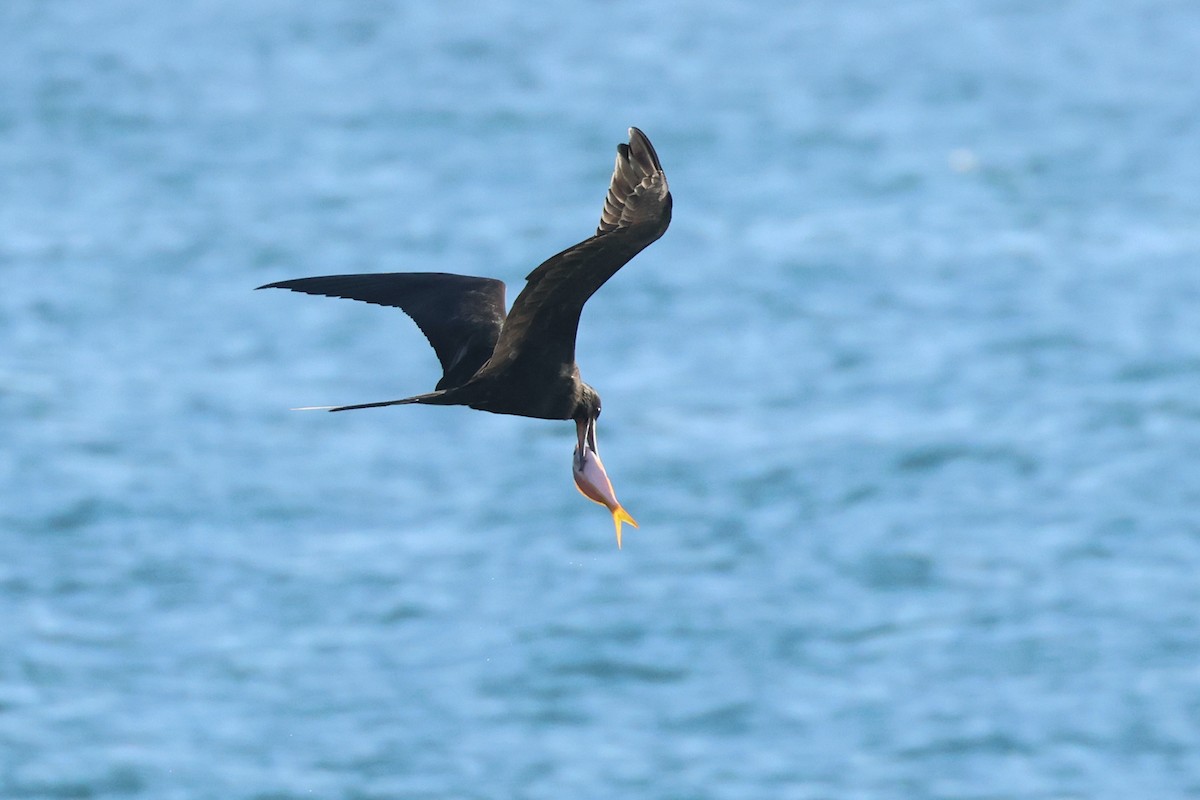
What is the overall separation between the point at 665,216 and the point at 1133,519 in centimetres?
1551

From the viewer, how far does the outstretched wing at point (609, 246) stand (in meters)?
5.99

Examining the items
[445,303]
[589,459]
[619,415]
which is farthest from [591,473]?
[619,415]

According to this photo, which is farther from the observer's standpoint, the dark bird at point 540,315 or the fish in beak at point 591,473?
the fish in beak at point 591,473

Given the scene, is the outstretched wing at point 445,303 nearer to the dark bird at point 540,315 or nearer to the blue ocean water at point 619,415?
the dark bird at point 540,315

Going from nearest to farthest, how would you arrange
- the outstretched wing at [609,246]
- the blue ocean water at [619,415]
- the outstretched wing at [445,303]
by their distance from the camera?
the outstretched wing at [609,246]
the outstretched wing at [445,303]
the blue ocean water at [619,415]

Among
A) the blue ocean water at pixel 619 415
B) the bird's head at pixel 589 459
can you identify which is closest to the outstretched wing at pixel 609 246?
the bird's head at pixel 589 459

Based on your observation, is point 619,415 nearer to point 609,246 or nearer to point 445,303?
point 445,303

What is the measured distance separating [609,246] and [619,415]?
16.5 meters

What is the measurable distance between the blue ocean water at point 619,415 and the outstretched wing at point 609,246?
11.2 meters

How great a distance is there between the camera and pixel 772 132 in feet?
97.8

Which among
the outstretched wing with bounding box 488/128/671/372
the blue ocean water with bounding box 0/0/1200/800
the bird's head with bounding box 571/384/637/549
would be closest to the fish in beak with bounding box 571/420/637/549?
the bird's head with bounding box 571/384/637/549

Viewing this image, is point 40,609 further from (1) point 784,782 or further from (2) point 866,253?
(2) point 866,253

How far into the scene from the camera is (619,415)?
22.5 meters

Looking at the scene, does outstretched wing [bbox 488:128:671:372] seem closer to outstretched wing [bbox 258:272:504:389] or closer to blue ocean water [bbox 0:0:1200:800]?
outstretched wing [bbox 258:272:504:389]
